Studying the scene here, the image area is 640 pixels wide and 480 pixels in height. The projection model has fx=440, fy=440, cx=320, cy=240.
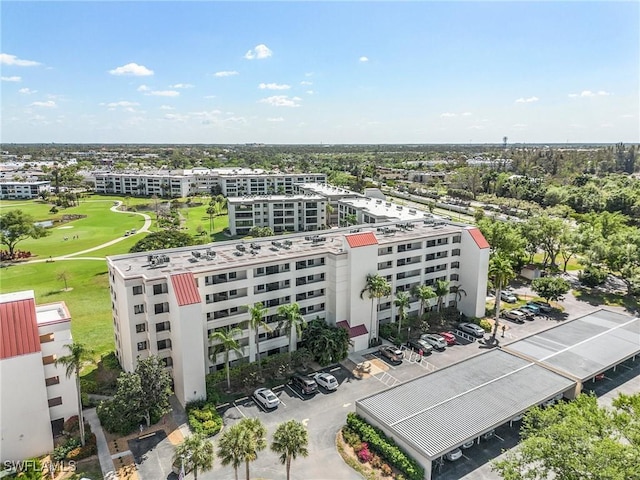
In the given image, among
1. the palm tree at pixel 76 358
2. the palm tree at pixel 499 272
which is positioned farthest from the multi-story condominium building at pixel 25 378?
the palm tree at pixel 499 272

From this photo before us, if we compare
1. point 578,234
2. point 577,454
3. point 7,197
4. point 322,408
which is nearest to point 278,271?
point 322,408

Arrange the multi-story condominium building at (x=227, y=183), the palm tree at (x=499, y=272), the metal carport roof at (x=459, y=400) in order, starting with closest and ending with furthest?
the metal carport roof at (x=459, y=400)
the palm tree at (x=499, y=272)
the multi-story condominium building at (x=227, y=183)

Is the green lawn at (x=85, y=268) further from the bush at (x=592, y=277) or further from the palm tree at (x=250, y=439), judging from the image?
the bush at (x=592, y=277)

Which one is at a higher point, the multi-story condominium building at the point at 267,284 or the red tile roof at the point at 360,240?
the red tile roof at the point at 360,240

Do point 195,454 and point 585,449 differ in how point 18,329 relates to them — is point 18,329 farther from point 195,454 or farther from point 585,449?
point 585,449

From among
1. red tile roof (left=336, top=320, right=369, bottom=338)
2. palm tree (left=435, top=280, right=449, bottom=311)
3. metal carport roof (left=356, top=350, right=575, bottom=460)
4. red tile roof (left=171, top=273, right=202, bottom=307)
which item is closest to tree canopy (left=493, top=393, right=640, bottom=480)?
metal carport roof (left=356, top=350, right=575, bottom=460)

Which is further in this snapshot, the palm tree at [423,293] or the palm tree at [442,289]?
the palm tree at [442,289]

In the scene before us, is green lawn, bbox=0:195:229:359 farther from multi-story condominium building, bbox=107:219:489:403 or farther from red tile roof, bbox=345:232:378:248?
red tile roof, bbox=345:232:378:248
